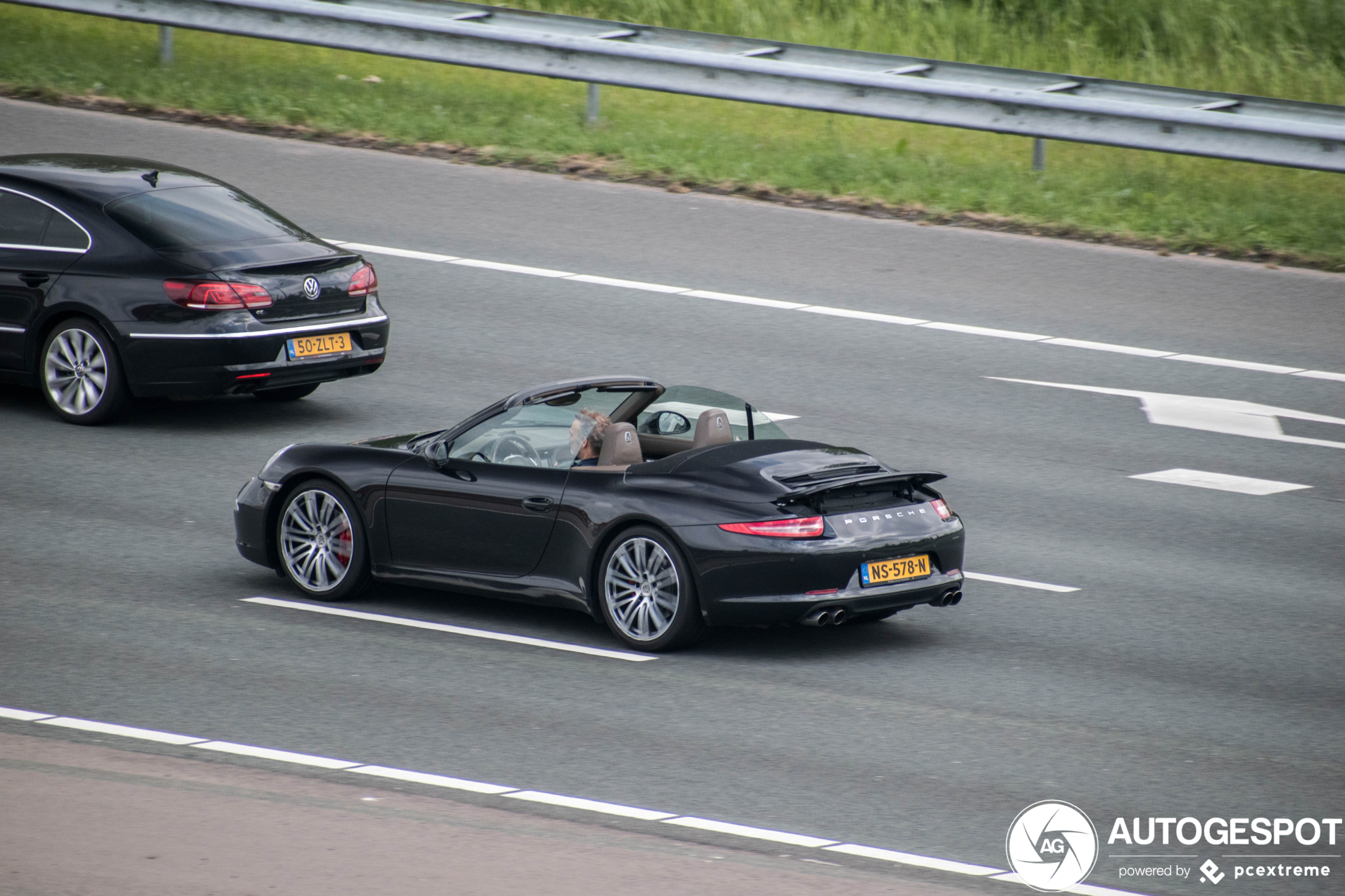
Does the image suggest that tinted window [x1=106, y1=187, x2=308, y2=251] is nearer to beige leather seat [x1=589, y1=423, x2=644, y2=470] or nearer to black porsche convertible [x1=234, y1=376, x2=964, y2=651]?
black porsche convertible [x1=234, y1=376, x2=964, y2=651]

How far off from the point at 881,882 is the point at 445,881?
58.0 inches

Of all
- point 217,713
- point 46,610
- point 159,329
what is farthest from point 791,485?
point 159,329

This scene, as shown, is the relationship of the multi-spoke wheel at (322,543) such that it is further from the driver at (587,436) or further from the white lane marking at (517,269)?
the white lane marking at (517,269)

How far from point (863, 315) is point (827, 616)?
23.3 ft

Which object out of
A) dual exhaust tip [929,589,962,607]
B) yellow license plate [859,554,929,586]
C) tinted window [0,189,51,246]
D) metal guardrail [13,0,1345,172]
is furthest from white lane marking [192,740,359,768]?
metal guardrail [13,0,1345,172]

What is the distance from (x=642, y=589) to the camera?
9664 millimetres

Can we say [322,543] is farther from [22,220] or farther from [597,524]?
[22,220]

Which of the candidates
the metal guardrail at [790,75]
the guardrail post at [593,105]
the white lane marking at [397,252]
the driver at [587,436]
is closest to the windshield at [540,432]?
the driver at [587,436]

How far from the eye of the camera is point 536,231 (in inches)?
Answer: 709

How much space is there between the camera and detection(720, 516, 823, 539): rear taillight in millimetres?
9328

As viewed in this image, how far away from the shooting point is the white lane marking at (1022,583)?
35.1 feet

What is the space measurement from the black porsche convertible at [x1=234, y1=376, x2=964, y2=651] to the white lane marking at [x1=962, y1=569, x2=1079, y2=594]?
3.25ft

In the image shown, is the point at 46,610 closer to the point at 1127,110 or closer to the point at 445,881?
the point at 445,881

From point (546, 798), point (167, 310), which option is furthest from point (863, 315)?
point (546, 798)
